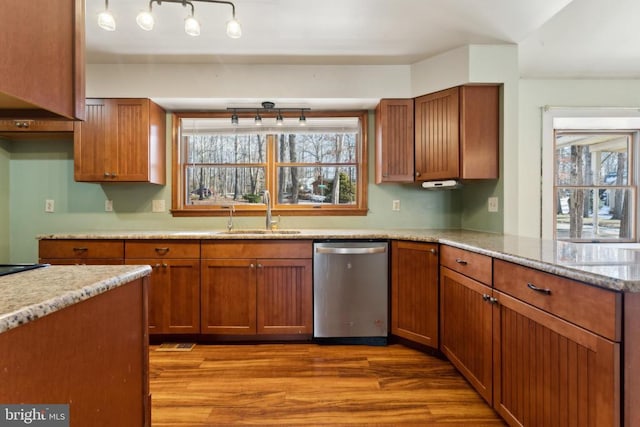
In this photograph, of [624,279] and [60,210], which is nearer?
[624,279]

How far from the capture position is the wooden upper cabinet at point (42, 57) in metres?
0.79

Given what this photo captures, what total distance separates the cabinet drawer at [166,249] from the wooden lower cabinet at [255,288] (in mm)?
101

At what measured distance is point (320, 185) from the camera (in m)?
3.41

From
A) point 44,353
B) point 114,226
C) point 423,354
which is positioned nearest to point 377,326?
point 423,354

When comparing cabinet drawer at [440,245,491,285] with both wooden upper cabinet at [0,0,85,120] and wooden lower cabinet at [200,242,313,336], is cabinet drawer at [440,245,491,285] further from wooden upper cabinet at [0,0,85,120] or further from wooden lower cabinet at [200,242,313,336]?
wooden upper cabinet at [0,0,85,120]

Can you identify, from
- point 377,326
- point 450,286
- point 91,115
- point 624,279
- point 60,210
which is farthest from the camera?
point 60,210

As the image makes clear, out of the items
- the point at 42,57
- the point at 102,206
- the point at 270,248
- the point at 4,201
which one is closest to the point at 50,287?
the point at 42,57

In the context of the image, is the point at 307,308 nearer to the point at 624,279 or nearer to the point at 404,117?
the point at 404,117

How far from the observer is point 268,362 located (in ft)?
7.93

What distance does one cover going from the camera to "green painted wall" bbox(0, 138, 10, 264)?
10.3 feet

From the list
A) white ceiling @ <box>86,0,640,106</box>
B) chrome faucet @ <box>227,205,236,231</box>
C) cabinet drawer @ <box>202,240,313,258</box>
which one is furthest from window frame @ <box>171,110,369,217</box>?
cabinet drawer @ <box>202,240,313,258</box>

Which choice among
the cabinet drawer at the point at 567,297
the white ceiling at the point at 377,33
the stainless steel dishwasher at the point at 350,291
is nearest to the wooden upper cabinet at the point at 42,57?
the white ceiling at the point at 377,33

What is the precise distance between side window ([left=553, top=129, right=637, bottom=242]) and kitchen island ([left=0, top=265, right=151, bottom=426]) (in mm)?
3751

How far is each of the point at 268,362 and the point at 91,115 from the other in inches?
98.1
